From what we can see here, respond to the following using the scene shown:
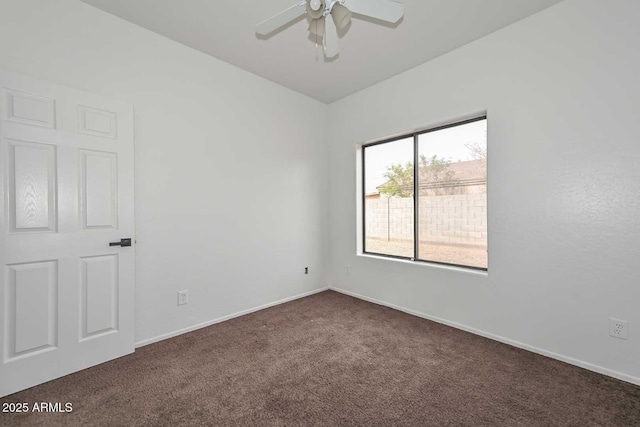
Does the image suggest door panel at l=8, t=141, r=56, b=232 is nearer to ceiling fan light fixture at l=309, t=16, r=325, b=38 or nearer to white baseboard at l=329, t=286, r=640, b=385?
ceiling fan light fixture at l=309, t=16, r=325, b=38

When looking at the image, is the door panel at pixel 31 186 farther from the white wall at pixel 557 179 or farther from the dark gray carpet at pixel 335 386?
the white wall at pixel 557 179

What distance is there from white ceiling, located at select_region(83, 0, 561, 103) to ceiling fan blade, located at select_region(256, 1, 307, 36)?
52cm

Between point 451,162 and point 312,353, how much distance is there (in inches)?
96.5

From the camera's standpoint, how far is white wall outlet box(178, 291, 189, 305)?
2.75m

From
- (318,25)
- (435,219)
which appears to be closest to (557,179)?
(435,219)

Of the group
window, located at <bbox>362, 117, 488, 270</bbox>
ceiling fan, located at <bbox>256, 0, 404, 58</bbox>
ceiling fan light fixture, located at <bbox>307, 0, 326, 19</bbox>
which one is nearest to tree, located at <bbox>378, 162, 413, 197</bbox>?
window, located at <bbox>362, 117, 488, 270</bbox>

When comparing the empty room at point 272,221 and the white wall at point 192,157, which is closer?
the empty room at point 272,221

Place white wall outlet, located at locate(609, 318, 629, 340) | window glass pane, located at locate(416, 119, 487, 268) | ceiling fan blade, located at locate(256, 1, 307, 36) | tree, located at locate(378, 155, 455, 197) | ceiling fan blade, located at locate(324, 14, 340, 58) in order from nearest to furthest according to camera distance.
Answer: ceiling fan blade, located at locate(256, 1, 307, 36) < ceiling fan blade, located at locate(324, 14, 340, 58) < white wall outlet, located at locate(609, 318, 629, 340) < window glass pane, located at locate(416, 119, 487, 268) < tree, located at locate(378, 155, 455, 197)

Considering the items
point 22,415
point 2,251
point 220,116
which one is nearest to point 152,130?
point 220,116

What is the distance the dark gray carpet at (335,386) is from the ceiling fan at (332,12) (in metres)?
2.42

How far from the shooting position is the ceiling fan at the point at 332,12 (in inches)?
65.1

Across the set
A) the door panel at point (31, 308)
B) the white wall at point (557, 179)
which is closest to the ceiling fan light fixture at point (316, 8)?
the white wall at point (557, 179)

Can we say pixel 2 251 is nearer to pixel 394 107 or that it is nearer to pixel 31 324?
pixel 31 324

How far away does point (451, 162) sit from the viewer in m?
3.07
